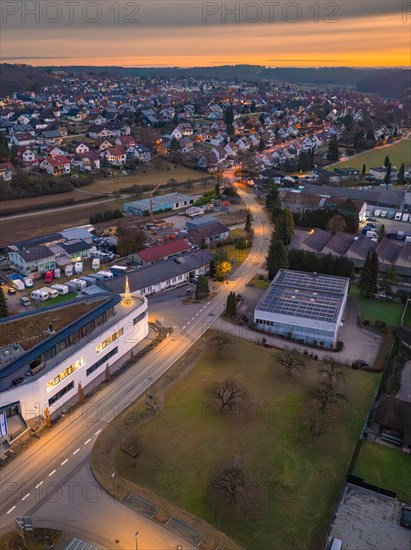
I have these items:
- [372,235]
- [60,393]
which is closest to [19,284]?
[60,393]

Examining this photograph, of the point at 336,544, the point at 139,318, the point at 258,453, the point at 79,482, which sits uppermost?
the point at 139,318

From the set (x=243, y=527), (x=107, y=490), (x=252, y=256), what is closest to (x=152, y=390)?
(x=107, y=490)

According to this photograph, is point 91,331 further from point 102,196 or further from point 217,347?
→ point 102,196

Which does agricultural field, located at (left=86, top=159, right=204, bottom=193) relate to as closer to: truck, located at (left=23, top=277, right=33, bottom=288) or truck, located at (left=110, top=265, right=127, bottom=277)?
truck, located at (left=110, top=265, right=127, bottom=277)

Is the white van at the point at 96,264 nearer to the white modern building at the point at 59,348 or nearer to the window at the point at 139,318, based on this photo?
the white modern building at the point at 59,348

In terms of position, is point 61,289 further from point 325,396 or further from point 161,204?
point 161,204
